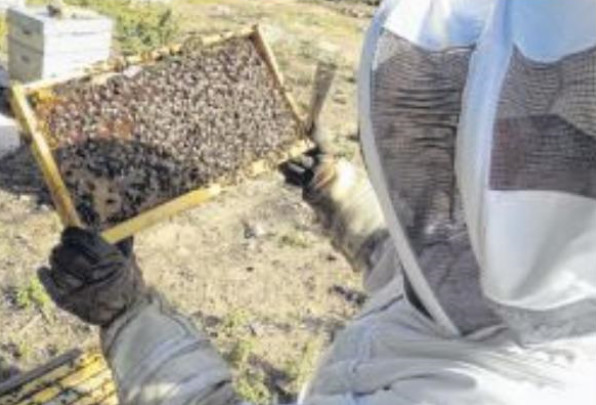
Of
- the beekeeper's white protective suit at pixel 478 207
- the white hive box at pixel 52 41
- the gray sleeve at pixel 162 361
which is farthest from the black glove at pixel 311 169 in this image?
the white hive box at pixel 52 41

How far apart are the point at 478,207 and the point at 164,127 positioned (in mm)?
2507

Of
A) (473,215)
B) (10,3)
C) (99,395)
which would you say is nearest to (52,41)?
(10,3)

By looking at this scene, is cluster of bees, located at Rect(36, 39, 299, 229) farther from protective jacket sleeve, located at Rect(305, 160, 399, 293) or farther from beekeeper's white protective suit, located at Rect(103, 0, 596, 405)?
beekeeper's white protective suit, located at Rect(103, 0, 596, 405)

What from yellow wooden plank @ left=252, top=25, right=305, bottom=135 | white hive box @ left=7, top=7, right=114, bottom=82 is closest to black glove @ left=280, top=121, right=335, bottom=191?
yellow wooden plank @ left=252, top=25, right=305, bottom=135

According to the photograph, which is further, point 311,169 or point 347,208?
point 311,169

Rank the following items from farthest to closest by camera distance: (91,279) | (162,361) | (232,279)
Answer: (232,279), (91,279), (162,361)

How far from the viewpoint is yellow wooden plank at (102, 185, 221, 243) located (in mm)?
3293

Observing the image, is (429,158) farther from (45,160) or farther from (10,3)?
(10,3)

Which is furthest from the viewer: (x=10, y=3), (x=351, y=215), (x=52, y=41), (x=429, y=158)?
(x=10, y=3)

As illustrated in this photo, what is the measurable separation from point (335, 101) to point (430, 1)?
6193 mm

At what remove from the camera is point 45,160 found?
336cm

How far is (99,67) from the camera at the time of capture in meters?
3.96

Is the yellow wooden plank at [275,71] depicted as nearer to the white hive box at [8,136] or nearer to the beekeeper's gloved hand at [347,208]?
the beekeeper's gloved hand at [347,208]

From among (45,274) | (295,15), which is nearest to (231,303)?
(45,274)
